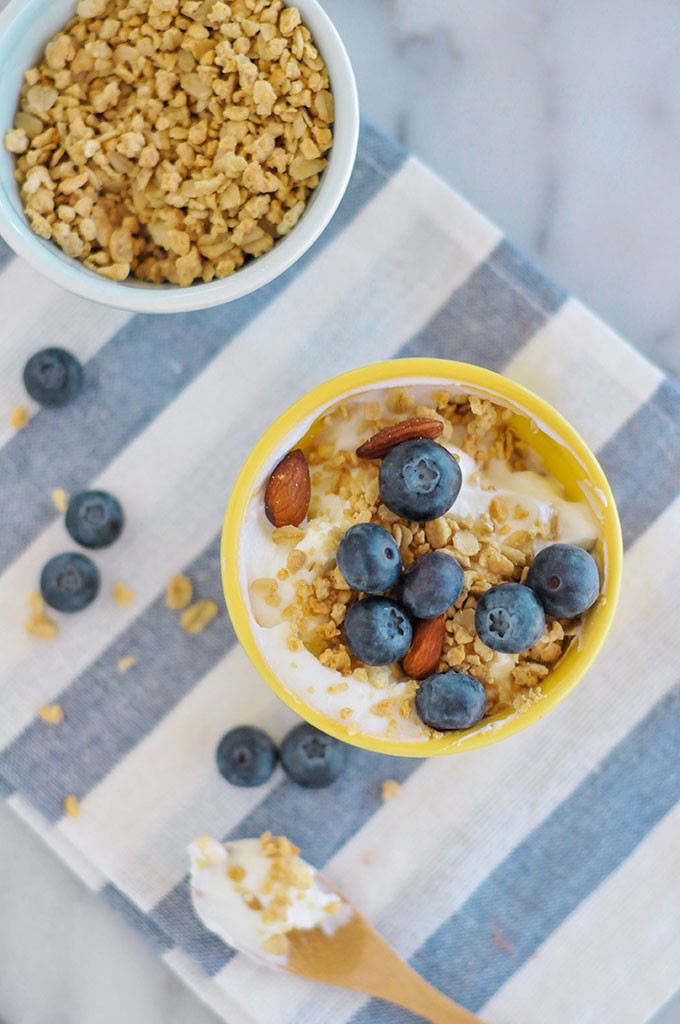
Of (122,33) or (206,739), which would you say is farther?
(206,739)

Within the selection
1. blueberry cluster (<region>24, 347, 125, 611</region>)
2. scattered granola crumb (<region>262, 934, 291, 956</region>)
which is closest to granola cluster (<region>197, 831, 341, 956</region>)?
scattered granola crumb (<region>262, 934, 291, 956</region>)

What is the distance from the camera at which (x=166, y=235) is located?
88 centimetres

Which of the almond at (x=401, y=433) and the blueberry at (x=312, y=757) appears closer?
the almond at (x=401, y=433)

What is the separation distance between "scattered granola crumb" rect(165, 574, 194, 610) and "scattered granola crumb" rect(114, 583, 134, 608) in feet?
0.15

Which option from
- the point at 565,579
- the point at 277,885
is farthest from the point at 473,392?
the point at 277,885

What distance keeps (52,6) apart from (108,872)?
0.94 m

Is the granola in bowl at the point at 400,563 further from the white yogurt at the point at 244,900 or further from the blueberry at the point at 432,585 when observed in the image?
the white yogurt at the point at 244,900

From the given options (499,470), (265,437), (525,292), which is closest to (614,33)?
(525,292)

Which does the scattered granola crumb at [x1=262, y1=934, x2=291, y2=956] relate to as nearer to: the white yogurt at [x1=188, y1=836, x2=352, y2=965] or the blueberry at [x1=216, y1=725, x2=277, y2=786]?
the white yogurt at [x1=188, y1=836, x2=352, y2=965]

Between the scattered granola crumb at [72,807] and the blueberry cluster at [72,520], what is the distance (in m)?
0.23

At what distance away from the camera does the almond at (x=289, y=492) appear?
0.84 metres

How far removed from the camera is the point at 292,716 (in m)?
1.03

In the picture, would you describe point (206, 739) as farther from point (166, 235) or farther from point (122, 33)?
point (122, 33)

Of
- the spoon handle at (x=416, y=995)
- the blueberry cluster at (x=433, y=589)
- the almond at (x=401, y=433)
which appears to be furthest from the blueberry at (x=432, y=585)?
the spoon handle at (x=416, y=995)
